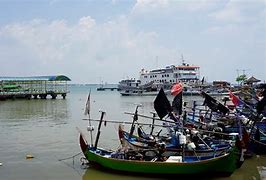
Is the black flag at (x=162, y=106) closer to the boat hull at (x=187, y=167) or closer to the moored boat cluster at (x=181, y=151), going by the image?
the moored boat cluster at (x=181, y=151)

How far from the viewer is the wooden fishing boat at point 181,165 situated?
544 inches

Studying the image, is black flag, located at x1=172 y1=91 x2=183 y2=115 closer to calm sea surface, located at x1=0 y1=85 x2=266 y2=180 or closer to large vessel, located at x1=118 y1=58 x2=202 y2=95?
calm sea surface, located at x1=0 y1=85 x2=266 y2=180

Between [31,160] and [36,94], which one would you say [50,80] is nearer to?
[36,94]

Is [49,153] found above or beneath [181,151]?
beneath

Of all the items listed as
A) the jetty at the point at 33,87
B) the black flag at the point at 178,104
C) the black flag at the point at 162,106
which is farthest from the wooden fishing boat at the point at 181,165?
the jetty at the point at 33,87

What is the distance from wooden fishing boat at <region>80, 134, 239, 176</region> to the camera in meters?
13.8

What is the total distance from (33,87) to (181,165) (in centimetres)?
6361

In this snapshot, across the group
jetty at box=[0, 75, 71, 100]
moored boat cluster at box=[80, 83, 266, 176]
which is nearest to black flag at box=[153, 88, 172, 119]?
moored boat cluster at box=[80, 83, 266, 176]

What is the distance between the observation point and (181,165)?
45.5 feet

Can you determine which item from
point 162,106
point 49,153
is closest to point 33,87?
point 49,153

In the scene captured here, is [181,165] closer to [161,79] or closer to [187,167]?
[187,167]

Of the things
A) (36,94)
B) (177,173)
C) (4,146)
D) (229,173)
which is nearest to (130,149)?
(177,173)

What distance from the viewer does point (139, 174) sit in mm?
14766

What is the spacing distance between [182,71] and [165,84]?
16.1ft
